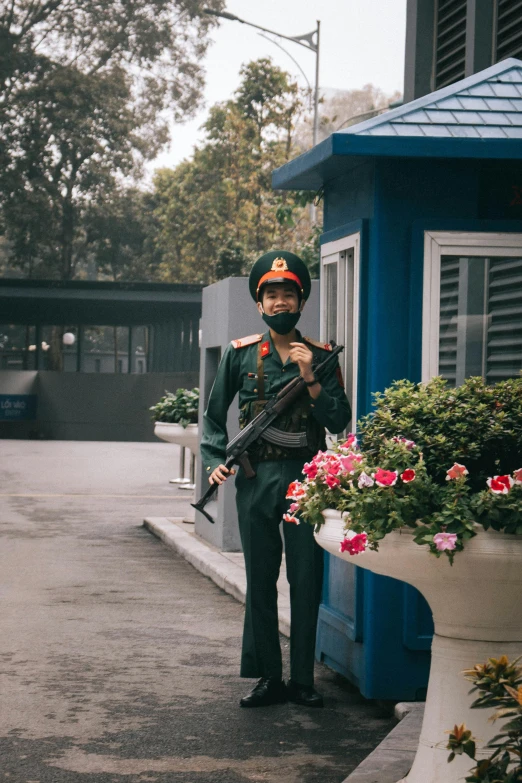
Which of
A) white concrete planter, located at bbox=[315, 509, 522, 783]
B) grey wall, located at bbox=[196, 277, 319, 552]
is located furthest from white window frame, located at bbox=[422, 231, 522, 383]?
grey wall, located at bbox=[196, 277, 319, 552]

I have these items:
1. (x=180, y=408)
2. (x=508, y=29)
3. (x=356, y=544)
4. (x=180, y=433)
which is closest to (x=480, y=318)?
(x=356, y=544)

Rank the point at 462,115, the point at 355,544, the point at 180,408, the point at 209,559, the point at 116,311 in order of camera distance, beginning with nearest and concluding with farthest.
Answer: the point at 355,544 → the point at 462,115 → the point at 209,559 → the point at 180,408 → the point at 116,311

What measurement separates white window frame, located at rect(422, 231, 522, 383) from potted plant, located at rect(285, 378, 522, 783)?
4.24ft

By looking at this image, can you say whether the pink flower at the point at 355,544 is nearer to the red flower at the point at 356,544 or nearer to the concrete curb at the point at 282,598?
the red flower at the point at 356,544

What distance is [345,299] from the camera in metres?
6.83

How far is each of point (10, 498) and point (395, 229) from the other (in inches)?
499

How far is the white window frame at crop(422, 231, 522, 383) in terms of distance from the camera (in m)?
6.17

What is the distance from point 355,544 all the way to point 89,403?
1486 inches

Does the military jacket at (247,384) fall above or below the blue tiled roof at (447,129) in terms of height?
below

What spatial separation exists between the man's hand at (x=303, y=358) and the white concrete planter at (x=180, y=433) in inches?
342

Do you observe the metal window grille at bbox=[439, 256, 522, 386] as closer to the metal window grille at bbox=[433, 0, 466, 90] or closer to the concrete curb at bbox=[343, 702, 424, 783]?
the concrete curb at bbox=[343, 702, 424, 783]

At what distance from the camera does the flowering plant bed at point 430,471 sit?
4254 millimetres

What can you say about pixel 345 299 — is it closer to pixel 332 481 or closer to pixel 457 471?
pixel 332 481

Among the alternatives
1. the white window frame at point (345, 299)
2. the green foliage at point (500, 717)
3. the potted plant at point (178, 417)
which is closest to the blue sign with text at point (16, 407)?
the potted plant at point (178, 417)
